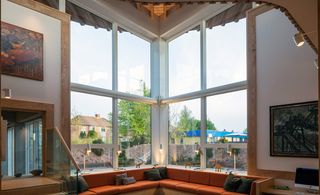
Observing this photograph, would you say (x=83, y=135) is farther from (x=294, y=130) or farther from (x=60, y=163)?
(x=294, y=130)

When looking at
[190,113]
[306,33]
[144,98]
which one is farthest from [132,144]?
[306,33]

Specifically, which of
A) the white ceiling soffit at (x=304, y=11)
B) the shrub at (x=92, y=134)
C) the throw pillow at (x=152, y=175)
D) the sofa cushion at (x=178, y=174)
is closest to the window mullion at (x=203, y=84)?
the sofa cushion at (x=178, y=174)

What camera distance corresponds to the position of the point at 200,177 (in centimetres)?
699

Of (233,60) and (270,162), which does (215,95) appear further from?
(270,162)

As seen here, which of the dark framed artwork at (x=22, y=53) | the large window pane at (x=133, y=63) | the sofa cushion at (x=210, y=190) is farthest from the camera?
the large window pane at (x=133, y=63)

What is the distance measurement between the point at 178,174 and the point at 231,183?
6.45 feet

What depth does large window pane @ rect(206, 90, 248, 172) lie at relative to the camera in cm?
675

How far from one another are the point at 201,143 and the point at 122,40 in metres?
4.01

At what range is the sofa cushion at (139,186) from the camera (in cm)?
651

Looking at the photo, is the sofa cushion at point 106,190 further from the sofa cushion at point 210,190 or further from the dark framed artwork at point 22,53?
the dark framed artwork at point 22,53

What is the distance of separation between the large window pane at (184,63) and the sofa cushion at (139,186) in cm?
302

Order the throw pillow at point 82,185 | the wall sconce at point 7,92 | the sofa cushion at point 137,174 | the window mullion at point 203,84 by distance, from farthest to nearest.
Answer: the window mullion at point 203,84 < the sofa cushion at point 137,174 < the throw pillow at point 82,185 < the wall sconce at point 7,92

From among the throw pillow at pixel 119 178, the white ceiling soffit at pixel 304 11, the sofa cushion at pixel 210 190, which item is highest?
the white ceiling soffit at pixel 304 11

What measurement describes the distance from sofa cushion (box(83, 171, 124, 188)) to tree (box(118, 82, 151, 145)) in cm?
150
